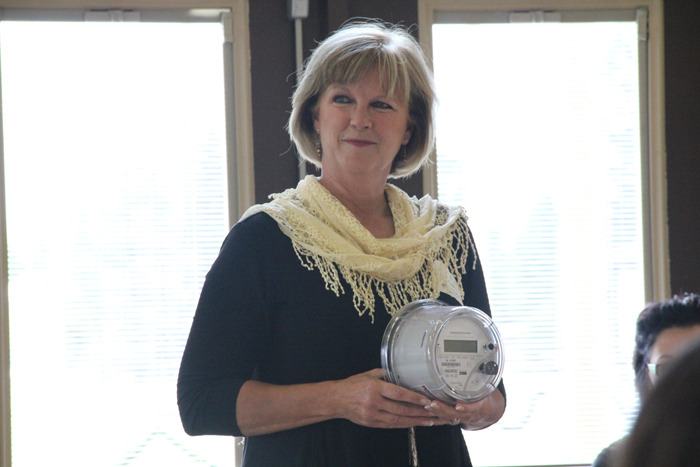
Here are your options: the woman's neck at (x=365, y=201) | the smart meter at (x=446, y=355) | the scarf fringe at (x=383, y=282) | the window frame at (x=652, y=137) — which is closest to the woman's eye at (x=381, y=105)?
the woman's neck at (x=365, y=201)

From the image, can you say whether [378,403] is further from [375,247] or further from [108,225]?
[108,225]

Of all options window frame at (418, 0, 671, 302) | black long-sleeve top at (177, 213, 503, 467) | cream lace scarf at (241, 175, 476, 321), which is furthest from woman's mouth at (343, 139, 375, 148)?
window frame at (418, 0, 671, 302)

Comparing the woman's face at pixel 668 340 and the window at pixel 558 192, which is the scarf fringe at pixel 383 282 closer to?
the woman's face at pixel 668 340

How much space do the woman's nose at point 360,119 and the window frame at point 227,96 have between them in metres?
2.21

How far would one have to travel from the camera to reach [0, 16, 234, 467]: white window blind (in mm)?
3896

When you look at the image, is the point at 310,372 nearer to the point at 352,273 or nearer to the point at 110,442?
the point at 352,273

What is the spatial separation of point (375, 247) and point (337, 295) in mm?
131

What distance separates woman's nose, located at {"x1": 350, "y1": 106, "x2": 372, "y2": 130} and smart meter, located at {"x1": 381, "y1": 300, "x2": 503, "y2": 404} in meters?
0.33

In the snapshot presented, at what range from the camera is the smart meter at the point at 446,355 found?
1525 mm

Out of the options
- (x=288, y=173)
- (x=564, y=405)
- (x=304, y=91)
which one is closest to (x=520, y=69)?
(x=288, y=173)

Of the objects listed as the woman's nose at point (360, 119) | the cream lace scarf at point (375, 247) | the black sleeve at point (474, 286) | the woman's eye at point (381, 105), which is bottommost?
the black sleeve at point (474, 286)

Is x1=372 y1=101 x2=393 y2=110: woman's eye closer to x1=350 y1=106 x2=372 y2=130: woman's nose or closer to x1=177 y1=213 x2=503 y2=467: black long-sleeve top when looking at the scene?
x1=350 y1=106 x2=372 y2=130: woman's nose

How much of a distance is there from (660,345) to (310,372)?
784mm

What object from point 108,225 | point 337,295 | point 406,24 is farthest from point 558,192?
point 337,295
